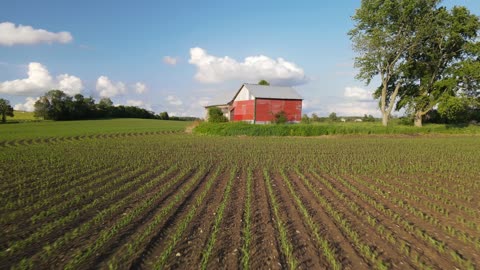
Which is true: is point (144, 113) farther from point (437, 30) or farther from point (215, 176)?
point (215, 176)

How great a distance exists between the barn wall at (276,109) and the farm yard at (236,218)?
30119 mm

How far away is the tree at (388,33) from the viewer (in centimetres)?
3550

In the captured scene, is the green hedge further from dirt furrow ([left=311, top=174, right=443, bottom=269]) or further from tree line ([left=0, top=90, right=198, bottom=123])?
tree line ([left=0, top=90, right=198, bottom=123])

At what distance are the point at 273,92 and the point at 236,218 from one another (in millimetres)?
39396

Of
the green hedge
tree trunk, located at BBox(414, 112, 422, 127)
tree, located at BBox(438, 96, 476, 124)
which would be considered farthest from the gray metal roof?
tree, located at BBox(438, 96, 476, 124)

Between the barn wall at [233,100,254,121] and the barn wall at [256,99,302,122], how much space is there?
1.17 meters

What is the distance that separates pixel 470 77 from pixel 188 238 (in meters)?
42.6

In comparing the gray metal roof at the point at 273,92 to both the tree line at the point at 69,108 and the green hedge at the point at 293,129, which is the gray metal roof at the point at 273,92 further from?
the tree line at the point at 69,108

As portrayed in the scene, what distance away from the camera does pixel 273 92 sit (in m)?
44.8

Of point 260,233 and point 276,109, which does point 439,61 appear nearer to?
point 276,109

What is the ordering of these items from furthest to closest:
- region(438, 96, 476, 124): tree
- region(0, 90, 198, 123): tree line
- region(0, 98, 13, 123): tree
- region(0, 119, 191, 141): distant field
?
region(0, 90, 198, 123): tree line
region(0, 98, 13, 123): tree
region(438, 96, 476, 124): tree
region(0, 119, 191, 141): distant field

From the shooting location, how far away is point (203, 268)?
173 inches

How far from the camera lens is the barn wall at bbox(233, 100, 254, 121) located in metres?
43.1

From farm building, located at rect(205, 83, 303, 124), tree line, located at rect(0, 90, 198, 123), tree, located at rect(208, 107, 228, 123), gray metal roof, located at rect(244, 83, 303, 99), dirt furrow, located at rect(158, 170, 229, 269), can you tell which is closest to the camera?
dirt furrow, located at rect(158, 170, 229, 269)
